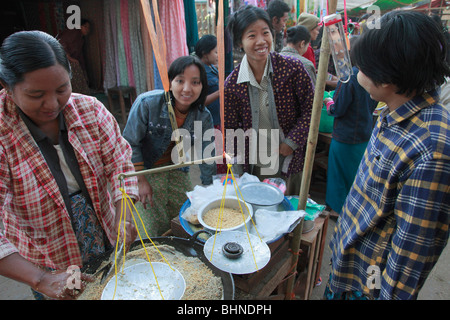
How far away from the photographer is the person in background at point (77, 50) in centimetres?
391

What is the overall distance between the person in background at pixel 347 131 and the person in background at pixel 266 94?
56cm

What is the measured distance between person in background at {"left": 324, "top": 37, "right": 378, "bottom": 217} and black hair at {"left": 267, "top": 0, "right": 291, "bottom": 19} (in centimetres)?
122

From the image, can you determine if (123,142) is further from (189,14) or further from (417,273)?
(189,14)

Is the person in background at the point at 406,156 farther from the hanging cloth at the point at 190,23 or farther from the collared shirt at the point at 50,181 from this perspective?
the hanging cloth at the point at 190,23

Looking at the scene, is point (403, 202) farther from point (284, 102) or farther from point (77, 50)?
point (77, 50)

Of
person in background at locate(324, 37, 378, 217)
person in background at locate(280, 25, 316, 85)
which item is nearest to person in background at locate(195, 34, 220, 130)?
person in background at locate(280, 25, 316, 85)

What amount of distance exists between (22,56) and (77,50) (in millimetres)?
3827

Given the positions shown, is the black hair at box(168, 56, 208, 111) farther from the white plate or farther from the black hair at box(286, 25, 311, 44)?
the black hair at box(286, 25, 311, 44)

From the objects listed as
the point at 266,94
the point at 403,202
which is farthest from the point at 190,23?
the point at 403,202

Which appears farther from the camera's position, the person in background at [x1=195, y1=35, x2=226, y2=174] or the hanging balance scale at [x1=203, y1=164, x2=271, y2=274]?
the person in background at [x1=195, y1=35, x2=226, y2=174]

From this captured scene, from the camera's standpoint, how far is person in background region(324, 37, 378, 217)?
2367mm

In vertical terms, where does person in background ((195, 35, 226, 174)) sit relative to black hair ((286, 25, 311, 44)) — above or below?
below

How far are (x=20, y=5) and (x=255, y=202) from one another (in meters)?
4.45
